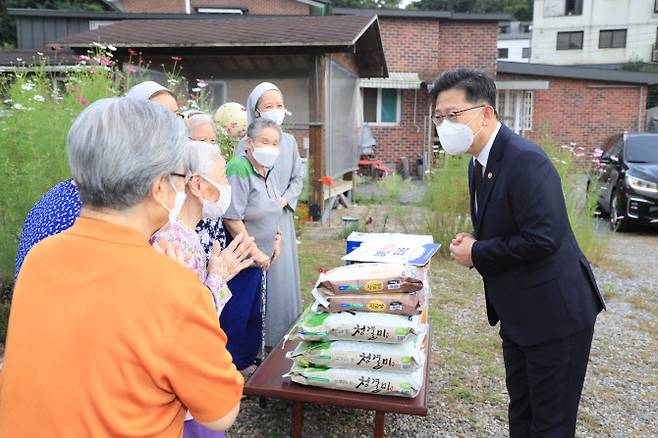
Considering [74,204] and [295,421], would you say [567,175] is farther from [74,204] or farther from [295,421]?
[74,204]

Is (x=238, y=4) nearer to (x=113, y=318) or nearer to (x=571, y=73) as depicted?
(x=571, y=73)

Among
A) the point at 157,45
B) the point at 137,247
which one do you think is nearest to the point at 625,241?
the point at 157,45

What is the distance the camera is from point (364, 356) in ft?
8.20

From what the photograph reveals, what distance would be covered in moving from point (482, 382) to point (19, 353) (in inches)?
128

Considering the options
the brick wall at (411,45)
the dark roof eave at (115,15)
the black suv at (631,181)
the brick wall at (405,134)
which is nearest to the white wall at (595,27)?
the brick wall at (411,45)

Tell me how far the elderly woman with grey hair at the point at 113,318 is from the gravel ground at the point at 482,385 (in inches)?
77.8

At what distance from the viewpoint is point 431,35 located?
1872 cm

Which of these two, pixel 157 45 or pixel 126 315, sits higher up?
pixel 157 45

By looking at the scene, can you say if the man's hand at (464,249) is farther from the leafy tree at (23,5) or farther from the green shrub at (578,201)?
the leafy tree at (23,5)

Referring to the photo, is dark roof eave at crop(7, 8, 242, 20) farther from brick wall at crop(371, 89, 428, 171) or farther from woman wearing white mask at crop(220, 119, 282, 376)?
woman wearing white mask at crop(220, 119, 282, 376)

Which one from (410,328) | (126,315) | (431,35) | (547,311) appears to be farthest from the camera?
(431,35)

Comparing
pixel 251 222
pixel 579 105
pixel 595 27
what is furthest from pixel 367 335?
pixel 595 27

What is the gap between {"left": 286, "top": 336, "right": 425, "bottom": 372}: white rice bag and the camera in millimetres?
2482

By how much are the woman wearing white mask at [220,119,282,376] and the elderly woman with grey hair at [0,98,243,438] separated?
2.11 meters
